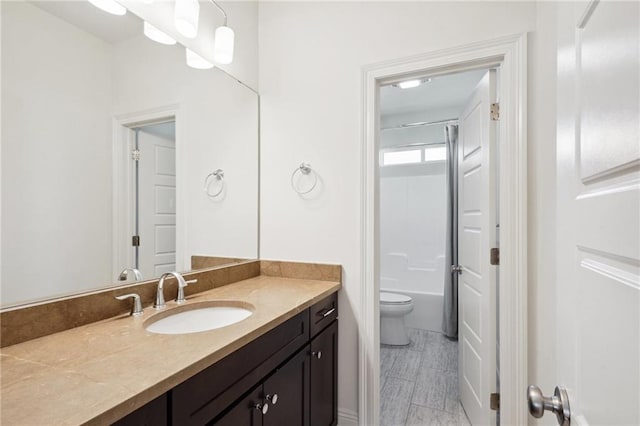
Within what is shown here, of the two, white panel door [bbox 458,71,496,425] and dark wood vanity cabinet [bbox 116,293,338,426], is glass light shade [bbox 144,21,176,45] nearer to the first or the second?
dark wood vanity cabinet [bbox 116,293,338,426]

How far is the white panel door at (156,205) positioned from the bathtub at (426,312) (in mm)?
2838

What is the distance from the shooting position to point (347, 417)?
177cm

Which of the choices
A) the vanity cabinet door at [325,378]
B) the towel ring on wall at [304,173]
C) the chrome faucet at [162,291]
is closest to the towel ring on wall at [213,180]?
the towel ring on wall at [304,173]

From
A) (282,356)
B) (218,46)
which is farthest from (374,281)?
(218,46)

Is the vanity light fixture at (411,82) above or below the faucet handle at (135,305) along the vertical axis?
above

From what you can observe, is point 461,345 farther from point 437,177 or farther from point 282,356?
point 437,177

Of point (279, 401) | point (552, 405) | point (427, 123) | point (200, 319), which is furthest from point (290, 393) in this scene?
point (427, 123)

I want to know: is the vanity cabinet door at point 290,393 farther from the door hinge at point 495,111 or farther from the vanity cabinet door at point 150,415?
the door hinge at point 495,111

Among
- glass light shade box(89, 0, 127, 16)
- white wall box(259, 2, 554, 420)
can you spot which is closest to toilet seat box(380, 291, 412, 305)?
white wall box(259, 2, 554, 420)

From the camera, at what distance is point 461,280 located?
208 cm

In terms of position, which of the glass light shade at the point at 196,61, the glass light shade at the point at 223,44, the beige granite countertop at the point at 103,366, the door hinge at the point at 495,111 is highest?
the glass light shade at the point at 223,44

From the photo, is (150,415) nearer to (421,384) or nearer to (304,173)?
(304,173)

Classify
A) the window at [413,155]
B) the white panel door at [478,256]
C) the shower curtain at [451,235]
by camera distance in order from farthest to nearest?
1. the window at [413,155]
2. the shower curtain at [451,235]
3. the white panel door at [478,256]

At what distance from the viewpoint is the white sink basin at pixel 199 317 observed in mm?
1226
